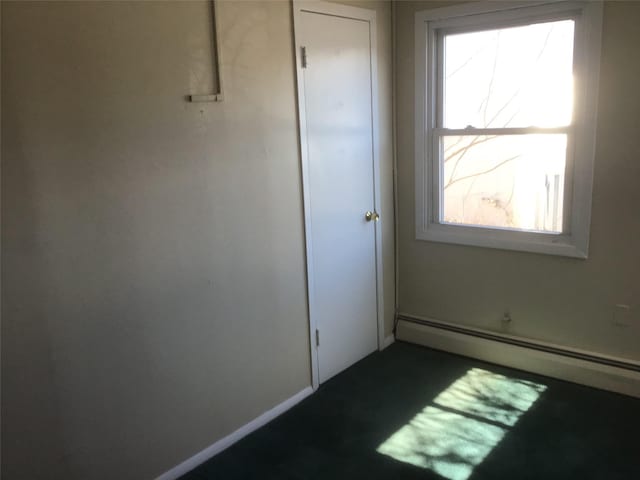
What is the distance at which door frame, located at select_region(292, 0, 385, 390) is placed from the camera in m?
2.87

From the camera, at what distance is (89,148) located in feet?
6.64

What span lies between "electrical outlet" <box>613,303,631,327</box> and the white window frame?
13.1 inches

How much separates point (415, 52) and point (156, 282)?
7.24ft

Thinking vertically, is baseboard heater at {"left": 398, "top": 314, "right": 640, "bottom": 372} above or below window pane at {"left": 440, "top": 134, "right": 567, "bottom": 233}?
below

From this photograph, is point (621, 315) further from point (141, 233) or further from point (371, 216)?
point (141, 233)

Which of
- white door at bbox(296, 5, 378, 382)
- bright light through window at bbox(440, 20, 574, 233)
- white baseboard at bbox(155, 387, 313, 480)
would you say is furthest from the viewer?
bright light through window at bbox(440, 20, 574, 233)

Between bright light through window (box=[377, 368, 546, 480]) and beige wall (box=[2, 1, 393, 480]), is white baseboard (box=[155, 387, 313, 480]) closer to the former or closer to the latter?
beige wall (box=[2, 1, 393, 480])

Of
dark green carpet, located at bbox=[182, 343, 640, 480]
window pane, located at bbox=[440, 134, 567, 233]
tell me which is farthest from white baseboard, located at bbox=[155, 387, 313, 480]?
window pane, located at bbox=[440, 134, 567, 233]

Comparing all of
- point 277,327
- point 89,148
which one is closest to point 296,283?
point 277,327

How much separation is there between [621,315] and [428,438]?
1.28 metres

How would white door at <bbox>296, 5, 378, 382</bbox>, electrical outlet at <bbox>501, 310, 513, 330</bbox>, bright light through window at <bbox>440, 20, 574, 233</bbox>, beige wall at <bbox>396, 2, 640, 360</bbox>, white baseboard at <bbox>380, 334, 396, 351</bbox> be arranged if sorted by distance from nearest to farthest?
1. beige wall at <bbox>396, 2, 640, 360</bbox>
2. white door at <bbox>296, 5, 378, 382</bbox>
3. bright light through window at <bbox>440, 20, 574, 233</bbox>
4. electrical outlet at <bbox>501, 310, 513, 330</bbox>
5. white baseboard at <bbox>380, 334, 396, 351</bbox>

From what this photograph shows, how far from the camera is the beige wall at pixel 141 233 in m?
1.89

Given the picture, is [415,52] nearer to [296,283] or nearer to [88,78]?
[296,283]

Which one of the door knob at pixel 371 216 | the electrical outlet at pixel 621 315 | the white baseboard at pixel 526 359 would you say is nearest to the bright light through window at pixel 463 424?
the white baseboard at pixel 526 359
